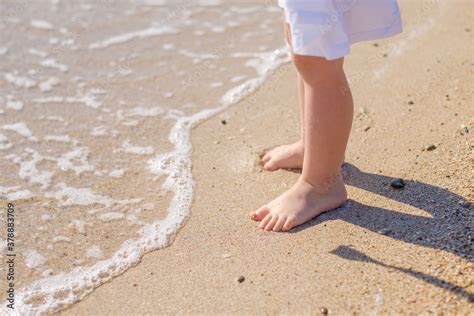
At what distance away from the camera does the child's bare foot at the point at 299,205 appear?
2646 millimetres

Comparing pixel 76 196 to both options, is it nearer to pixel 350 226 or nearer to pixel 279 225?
pixel 279 225

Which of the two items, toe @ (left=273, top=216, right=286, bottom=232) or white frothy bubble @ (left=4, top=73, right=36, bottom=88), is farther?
white frothy bubble @ (left=4, top=73, right=36, bottom=88)

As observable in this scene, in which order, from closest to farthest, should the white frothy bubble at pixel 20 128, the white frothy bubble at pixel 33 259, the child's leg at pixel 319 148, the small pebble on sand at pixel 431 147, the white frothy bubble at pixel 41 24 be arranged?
1. the child's leg at pixel 319 148
2. the white frothy bubble at pixel 33 259
3. the small pebble on sand at pixel 431 147
4. the white frothy bubble at pixel 20 128
5. the white frothy bubble at pixel 41 24

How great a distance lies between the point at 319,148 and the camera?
256cm

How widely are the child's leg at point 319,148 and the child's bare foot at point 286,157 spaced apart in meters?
0.28

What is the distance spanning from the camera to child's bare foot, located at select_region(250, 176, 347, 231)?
265cm

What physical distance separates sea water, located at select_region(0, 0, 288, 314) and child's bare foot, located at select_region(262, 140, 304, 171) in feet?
1.28

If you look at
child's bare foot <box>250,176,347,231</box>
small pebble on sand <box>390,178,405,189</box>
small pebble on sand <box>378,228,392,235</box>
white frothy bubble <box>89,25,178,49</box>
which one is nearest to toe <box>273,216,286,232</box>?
child's bare foot <box>250,176,347,231</box>

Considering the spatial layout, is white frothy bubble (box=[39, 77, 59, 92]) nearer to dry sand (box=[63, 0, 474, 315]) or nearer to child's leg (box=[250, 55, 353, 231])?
dry sand (box=[63, 0, 474, 315])

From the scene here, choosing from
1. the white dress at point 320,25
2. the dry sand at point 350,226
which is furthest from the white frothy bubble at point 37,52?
the white dress at point 320,25

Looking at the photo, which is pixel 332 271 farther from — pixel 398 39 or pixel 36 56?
pixel 36 56

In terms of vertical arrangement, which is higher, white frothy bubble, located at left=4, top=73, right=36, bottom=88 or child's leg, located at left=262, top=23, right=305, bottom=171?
child's leg, located at left=262, top=23, right=305, bottom=171

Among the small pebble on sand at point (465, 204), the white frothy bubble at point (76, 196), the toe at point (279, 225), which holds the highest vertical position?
the small pebble on sand at point (465, 204)

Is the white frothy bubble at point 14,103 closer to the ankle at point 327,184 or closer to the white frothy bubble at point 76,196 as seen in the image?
the white frothy bubble at point 76,196
